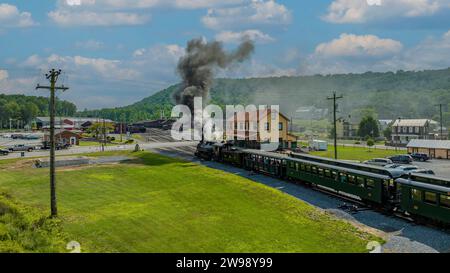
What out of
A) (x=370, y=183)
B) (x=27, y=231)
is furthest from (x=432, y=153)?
(x=27, y=231)

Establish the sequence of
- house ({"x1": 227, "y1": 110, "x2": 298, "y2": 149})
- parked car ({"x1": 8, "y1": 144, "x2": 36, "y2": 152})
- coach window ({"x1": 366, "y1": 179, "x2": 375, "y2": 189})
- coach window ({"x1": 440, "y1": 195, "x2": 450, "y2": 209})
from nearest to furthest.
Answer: coach window ({"x1": 440, "y1": 195, "x2": 450, "y2": 209}), coach window ({"x1": 366, "y1": 179, "x2": 375, "y2": 189}), house ({"x1": 227, "y1": 110, "x2": 298, "y2": 149}), parked car ({"x1": 8, "y1": 144, "x2": 36, "y2": 152})

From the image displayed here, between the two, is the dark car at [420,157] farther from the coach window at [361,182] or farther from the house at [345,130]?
the house at [345,130]

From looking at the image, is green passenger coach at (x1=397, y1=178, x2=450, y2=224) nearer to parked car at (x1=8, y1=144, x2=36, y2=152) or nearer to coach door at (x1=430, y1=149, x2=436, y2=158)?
coach door at (x1=430, y1=149, x2=436, y2=158)

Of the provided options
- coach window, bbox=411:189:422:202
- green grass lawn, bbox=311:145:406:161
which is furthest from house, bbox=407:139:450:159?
coach window, bbox=411:189:422:202

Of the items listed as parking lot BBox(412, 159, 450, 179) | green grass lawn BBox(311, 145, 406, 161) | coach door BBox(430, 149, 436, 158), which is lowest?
parking lot BBox(412, 159, 450, 179)

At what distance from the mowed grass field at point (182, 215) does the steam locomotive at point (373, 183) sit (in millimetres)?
3731

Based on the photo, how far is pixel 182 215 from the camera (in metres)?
27.6

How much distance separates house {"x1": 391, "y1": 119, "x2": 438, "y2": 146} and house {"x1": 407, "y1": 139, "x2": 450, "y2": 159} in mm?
36864

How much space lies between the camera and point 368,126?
4710 inches

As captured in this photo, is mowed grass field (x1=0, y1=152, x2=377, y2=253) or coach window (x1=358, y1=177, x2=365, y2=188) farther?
coach window (x1=358, y1=177, x2=365, y2=188)

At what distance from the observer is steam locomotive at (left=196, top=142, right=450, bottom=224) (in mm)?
22969

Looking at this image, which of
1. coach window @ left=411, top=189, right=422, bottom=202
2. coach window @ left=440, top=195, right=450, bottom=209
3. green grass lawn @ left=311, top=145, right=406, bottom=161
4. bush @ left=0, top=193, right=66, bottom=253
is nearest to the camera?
bush @ left=0, top=193, right=66, bottom=253
